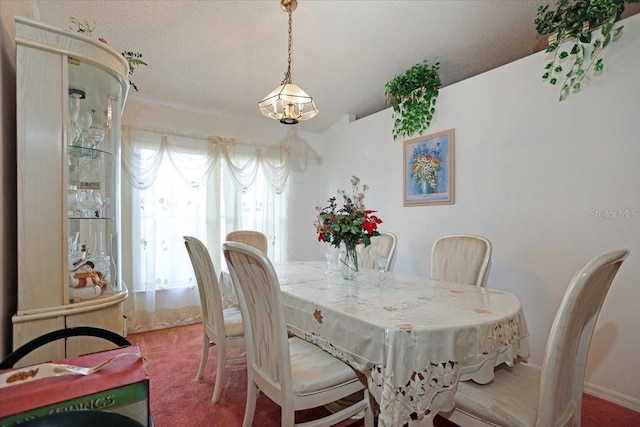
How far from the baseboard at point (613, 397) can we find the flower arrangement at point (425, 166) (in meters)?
1.84

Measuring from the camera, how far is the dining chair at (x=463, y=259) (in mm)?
2070

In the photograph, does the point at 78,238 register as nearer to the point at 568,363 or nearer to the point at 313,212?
the point at 568,363

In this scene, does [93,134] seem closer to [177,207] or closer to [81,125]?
[81,125]

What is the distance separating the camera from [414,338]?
110 centimetres

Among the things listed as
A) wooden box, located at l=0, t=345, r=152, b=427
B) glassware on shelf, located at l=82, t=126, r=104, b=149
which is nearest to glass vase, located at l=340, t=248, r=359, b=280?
wooden box, located at l=0, t=345, r=152, b=427

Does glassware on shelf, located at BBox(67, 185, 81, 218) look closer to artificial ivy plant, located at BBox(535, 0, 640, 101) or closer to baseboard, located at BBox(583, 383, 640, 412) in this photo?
artificial ivy plant, located at BBox(535, 0, 640, 101)

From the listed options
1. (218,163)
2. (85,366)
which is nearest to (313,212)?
(218,163)

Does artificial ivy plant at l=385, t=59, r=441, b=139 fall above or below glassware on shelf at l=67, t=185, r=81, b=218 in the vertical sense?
above

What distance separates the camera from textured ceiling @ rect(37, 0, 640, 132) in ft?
8.18

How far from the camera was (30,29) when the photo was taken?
50.3 inches

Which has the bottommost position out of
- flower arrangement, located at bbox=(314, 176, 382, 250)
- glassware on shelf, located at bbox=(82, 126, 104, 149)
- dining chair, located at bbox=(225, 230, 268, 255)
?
dining chair, located at bbox=(225, 230, 268, 255)

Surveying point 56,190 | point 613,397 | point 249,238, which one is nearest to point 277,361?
point 56,190

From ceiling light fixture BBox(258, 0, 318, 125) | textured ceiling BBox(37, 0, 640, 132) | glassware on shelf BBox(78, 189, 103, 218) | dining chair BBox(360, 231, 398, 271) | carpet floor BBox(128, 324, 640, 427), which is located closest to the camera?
glassware on shelf BBox(78, 189, 103, 218)

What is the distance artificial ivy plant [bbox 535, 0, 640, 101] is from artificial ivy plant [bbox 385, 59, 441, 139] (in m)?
0.93
